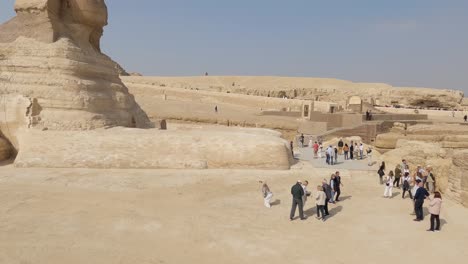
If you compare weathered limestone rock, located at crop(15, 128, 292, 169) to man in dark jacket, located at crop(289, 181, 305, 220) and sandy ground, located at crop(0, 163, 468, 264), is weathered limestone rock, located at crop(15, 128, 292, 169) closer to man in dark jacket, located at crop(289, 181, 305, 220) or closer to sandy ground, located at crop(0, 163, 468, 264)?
sandy ground, located at crop(0, 163, 468, 264)

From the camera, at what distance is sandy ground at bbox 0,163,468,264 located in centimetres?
588

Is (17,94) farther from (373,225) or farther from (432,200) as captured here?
(432,200)

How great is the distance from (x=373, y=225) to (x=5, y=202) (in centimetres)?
739

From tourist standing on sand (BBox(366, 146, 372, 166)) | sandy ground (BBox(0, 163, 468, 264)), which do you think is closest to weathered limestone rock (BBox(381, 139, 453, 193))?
tourist standing on sand (BBox(366, 146, 372, 166))

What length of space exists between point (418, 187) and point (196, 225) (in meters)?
4.34

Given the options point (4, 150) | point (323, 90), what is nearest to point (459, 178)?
point (4, 150)

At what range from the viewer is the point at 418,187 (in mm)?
7645

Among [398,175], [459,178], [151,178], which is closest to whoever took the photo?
[459,178]

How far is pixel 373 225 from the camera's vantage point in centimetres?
729

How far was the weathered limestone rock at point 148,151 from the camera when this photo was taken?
11.4m

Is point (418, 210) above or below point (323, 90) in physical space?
below

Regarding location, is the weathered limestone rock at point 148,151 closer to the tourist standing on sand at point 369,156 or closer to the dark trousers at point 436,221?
the tourist standing on sand at point 369,156

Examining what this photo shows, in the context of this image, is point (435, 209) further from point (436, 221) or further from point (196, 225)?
point (196, 225)

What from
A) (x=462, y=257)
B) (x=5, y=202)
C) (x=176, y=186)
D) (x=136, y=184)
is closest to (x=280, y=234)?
(x=462, y=257)
